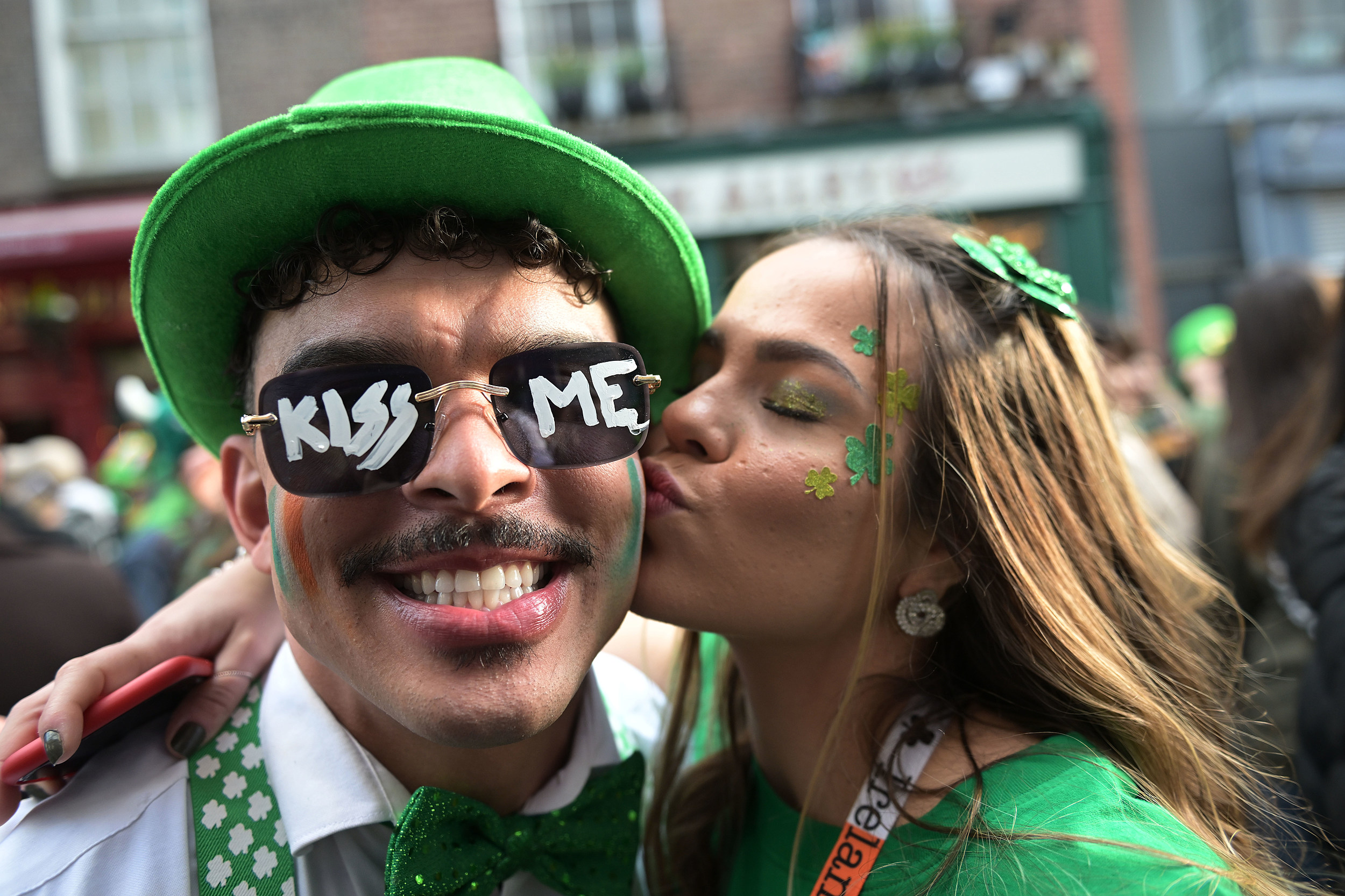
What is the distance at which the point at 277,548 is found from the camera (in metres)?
1.55

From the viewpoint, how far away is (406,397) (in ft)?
4.79

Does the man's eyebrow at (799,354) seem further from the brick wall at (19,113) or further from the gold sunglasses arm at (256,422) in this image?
the brick wall at (19,113)

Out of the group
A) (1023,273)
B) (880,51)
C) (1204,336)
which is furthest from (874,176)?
(1023,273)

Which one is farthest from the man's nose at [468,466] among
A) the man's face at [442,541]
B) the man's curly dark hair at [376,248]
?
the man's curly dark hair at [376,248]

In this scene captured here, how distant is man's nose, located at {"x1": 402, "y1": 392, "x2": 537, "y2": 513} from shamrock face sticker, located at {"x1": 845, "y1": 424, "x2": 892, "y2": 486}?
63 cm

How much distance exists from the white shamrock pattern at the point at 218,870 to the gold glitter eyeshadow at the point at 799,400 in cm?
119

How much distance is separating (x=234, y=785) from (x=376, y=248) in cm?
90

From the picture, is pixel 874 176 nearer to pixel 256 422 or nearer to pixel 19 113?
pixel 19 113

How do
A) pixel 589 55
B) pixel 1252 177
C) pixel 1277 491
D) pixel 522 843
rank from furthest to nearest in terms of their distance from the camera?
pixel 1252 177 → pixel 589 55 → pixel 1277 491 → pixel 522 843

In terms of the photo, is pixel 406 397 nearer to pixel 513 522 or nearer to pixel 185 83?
pixel 513 522

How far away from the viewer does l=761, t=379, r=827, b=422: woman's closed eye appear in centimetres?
183

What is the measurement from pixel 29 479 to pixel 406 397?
6.05 metres

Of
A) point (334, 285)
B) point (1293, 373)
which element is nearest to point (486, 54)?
point (1293, 373)

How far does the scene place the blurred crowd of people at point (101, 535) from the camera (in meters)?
2.43
